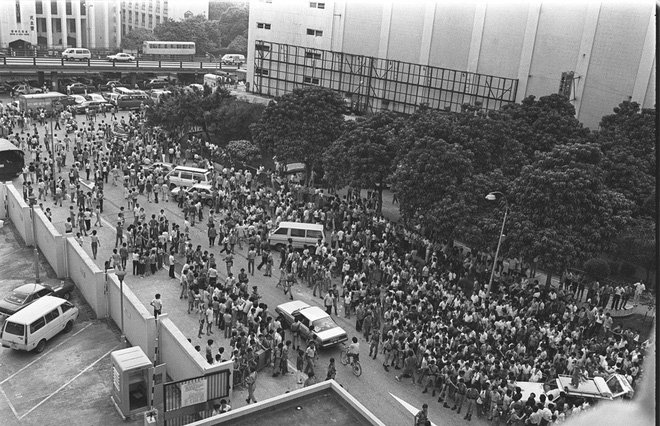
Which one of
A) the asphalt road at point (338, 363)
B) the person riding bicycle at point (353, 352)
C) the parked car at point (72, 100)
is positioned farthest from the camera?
the parked car at point (72, 100)

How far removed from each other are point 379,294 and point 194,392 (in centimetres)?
840

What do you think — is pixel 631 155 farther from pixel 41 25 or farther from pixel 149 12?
pixel 149 12

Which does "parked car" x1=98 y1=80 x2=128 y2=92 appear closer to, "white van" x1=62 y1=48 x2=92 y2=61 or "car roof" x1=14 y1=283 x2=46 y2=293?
"white van" x1=62 y1=48 x2=92 y2=61

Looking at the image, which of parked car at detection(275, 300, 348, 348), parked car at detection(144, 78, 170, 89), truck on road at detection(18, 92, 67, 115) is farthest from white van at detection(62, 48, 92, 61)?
parked car at detection(275, 300, 348, 348)

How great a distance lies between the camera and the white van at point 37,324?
18.6 meters

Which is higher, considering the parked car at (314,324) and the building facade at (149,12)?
the building facade at (149,12)

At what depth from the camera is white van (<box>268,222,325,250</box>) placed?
88.3ft

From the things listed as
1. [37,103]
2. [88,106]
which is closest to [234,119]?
[88,106]

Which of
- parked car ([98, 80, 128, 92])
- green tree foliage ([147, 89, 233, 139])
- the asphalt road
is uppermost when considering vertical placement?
green tree foliage ([147, 89, 233, 139])

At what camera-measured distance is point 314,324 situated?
66.1ft

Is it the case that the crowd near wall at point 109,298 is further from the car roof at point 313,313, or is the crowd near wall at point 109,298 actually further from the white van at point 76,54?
the white van at point 76,54

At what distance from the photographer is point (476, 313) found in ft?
67.3

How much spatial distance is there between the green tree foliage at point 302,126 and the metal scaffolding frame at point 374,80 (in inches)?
443

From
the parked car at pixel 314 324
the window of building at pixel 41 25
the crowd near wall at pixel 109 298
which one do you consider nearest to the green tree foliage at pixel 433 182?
the parked car at pixel 314 324
